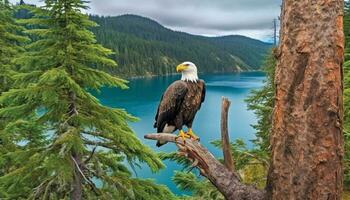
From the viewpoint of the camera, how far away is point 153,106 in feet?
197

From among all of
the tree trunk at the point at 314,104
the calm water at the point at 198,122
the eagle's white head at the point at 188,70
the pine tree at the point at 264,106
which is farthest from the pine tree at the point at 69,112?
the calm water at the point at 198,122

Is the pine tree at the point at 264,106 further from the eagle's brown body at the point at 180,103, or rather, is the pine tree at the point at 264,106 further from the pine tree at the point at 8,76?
the pine tree at the point at 8,76

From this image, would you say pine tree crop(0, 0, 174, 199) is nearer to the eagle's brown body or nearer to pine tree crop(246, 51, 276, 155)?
the eagle's brown body

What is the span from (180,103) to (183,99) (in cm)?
9

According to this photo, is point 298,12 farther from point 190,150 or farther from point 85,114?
point 85,114

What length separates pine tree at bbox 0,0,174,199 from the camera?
8938 millimetres

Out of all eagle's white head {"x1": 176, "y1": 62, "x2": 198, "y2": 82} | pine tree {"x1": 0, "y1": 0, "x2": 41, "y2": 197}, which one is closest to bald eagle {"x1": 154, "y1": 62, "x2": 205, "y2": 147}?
eagle's white head {"x1": 176, "y1": 62, "x2": 198, "y2": 82}

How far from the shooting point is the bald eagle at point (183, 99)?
638cm

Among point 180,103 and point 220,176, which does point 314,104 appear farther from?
point 180,103

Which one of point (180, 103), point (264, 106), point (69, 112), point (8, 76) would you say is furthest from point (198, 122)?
point (180, 103)

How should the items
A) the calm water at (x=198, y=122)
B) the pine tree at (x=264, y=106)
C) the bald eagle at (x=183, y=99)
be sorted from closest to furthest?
the bald eagle at (x=183, y=99) < the pine tree at (x=264, y=106) < the calm water at (x=198, y=122)

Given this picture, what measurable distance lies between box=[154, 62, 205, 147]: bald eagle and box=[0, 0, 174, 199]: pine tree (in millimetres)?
2677

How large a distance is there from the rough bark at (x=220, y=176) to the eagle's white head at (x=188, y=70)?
2277 mm

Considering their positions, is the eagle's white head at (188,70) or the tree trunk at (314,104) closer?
the tree trunk at (314,104)
